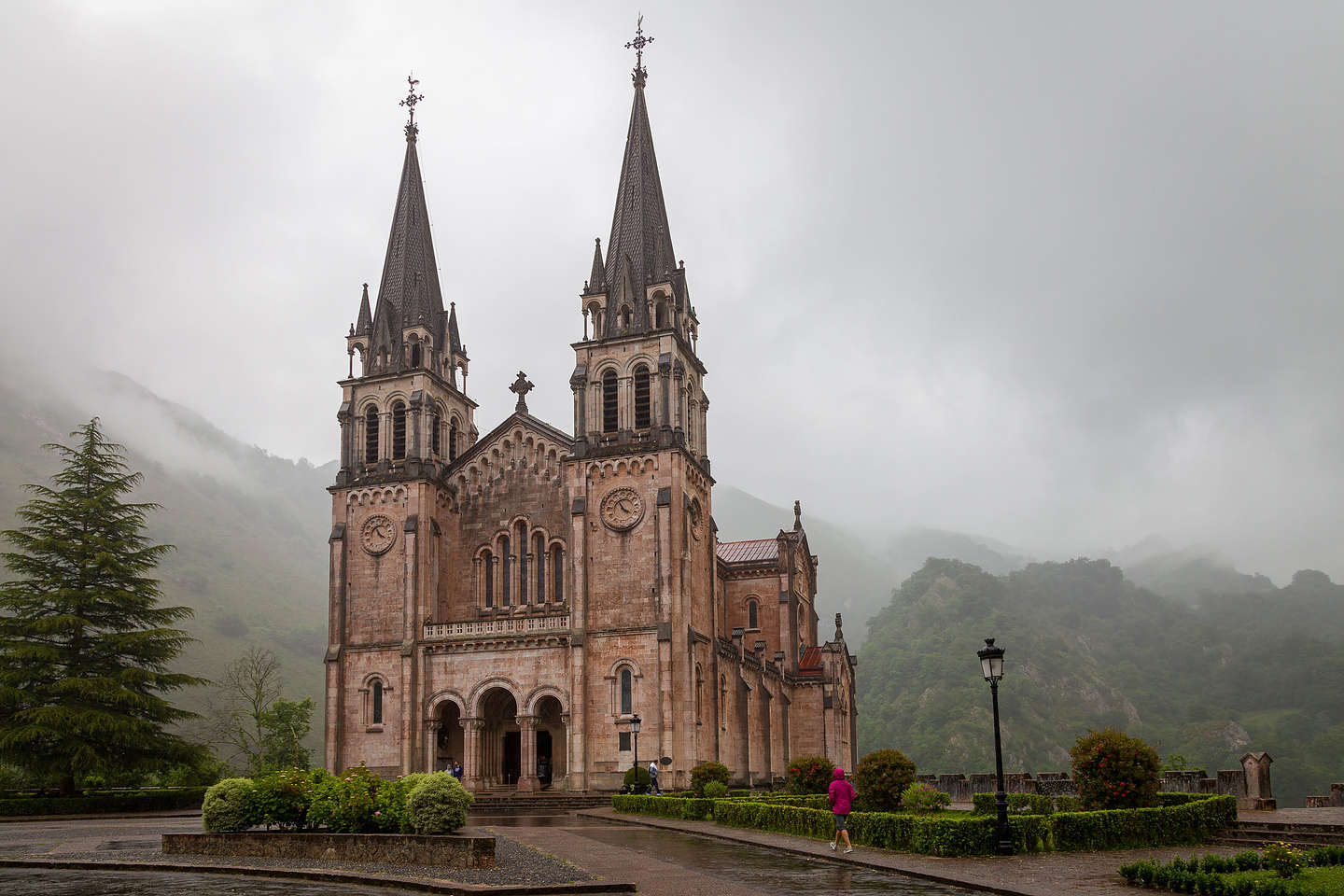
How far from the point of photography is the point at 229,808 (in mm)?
23500

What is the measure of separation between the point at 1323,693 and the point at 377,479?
98.6m

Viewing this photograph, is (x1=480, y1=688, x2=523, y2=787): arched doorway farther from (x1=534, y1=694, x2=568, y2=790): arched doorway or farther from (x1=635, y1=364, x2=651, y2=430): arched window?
(x1=635, y1=364, x2=651, y2=430): arched window

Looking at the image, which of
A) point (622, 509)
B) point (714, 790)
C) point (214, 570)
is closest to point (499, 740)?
point (622, 509)

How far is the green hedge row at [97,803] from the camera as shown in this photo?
39.9 metres

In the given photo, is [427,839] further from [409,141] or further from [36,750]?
[409,141]

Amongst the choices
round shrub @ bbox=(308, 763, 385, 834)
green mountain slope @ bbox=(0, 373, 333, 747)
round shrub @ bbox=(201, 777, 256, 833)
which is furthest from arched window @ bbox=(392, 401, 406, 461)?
green mountain slope @ bbox=(0, 373, 333, 747)

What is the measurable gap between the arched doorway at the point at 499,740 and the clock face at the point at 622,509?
8.99m

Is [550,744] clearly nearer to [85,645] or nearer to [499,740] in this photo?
[499,740]

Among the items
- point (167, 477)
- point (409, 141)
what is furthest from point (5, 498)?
point (409, 141)

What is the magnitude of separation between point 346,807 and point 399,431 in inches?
1377

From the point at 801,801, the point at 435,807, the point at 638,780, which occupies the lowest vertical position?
the point at 638,780

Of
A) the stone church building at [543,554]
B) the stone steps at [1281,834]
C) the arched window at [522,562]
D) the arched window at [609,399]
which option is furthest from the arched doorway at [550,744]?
the stone steps at [1281,834]

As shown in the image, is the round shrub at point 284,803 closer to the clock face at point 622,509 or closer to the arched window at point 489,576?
the clock face at point 622,509

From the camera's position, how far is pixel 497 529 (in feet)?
180
